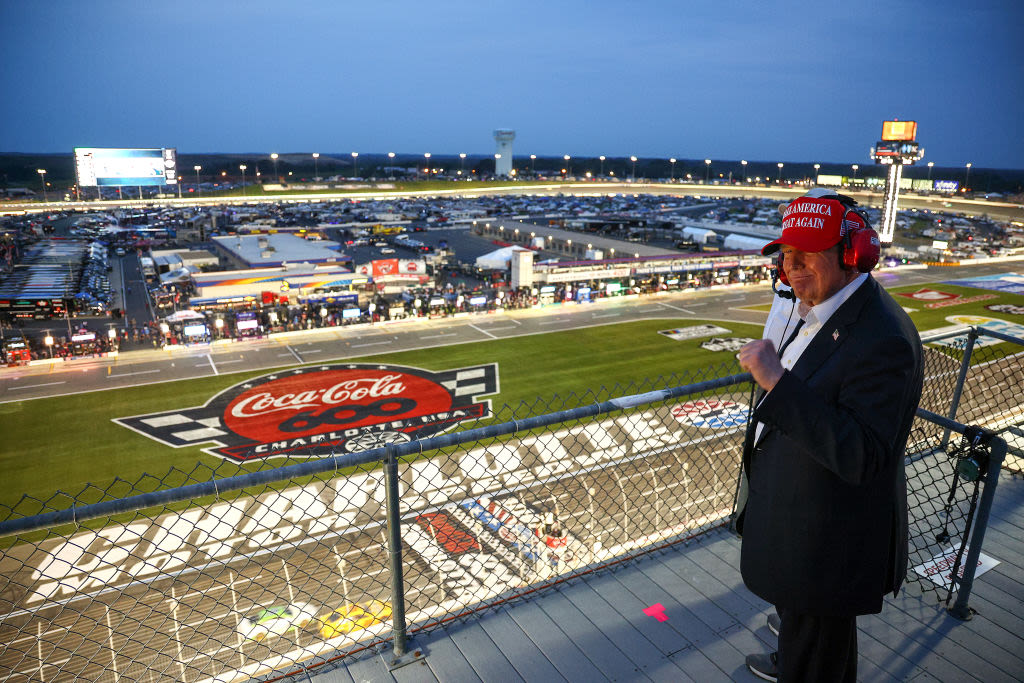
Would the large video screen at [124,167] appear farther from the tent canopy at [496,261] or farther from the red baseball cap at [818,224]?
the red baseball cap at [818,224]

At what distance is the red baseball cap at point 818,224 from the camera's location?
2.67m

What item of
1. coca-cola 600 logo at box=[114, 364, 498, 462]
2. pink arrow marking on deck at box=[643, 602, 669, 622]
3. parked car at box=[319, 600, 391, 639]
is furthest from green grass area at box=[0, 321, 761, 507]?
pink arrow marking on deck at box=[643, 602, 669, 622]

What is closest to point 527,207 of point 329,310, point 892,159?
point 892,159

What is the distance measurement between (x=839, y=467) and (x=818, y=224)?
1081 millimetres

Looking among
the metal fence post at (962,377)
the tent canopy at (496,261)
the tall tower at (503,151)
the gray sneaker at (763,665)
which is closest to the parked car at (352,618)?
the gray sneaker at (763,665)

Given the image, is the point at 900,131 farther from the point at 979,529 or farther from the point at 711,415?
the point at 979,529

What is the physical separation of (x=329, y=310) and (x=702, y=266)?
33007 mm

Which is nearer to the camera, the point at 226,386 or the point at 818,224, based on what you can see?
the point at 818,224

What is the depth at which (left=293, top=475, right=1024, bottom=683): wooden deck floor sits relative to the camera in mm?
4098

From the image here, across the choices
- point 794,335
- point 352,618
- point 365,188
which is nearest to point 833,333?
point 794,335

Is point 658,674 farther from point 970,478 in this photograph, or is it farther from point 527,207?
point 527,207

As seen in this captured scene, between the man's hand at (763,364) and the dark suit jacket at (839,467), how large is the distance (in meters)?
0.04

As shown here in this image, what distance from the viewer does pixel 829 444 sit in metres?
2.36

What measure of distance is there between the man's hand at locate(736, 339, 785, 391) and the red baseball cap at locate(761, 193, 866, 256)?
491 millimetres
